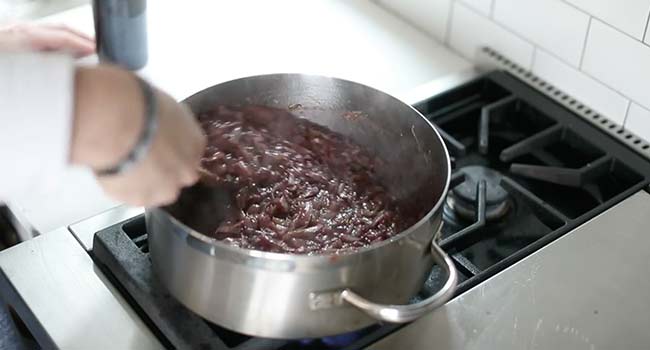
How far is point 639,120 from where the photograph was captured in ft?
3.45

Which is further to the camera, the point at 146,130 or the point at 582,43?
the point at 582,43

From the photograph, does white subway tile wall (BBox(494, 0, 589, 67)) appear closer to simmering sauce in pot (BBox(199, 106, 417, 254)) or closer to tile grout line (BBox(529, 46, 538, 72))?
tile grout line (BBox(529, 46, 538, 72))

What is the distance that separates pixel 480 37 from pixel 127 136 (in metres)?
0.72

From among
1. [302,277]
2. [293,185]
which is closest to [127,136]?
[302,277]

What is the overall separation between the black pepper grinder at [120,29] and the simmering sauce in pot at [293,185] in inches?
8.9

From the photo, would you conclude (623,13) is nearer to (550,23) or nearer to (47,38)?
(550,23)

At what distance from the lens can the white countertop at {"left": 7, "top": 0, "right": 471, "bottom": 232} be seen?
120 cm

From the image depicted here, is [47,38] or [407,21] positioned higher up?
[47,38]

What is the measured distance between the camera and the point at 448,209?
0.99 metres

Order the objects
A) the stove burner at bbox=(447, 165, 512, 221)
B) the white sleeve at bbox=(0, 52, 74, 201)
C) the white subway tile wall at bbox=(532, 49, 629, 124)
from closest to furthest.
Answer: the white sleeve at bbox=(0, 52, 74, 201)
the stove burner at bbox=(447, 165, 512, 221)
the white subway tile wall at bbox=(532, 49, 629, 124)

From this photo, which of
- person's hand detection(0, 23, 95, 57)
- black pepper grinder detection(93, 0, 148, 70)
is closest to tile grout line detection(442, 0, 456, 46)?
black pepper grinder detection(93, 0, 148, 70)

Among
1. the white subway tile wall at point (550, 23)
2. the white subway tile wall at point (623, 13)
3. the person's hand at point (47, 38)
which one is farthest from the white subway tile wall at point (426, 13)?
the person's hand at point (47, 38)

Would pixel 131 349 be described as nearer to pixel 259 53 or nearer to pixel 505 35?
pixel 259 53

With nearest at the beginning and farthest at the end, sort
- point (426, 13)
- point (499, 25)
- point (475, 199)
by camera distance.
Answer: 1. point (475, 199)
2. point (499, 25)
3. point (426, 13)
